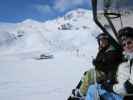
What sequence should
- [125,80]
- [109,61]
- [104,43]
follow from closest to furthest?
1. [125,80]
2. [109,61]
3. [104,43]

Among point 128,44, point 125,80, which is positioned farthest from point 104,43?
point 125,80

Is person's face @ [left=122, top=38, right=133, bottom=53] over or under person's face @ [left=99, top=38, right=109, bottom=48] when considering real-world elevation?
under

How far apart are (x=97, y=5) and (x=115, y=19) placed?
27 centimetres

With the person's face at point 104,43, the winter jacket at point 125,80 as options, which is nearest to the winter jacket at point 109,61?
the person's face at point 104,43

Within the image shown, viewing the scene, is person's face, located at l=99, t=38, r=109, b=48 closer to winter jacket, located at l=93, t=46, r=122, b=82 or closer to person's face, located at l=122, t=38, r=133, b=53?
winter jacket, located at l=93, t=46, r=122, b=82

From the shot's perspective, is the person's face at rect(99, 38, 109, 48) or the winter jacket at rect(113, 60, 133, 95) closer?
the winter jacket at rect(113, 60, 133, 95)

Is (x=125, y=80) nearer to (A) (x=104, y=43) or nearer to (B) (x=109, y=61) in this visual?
(B) (x=109, y=61)

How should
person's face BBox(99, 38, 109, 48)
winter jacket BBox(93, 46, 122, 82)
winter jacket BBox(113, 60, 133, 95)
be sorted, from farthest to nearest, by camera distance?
1. person's face BBox(99, 38, 109, 48)
2. winter jacket BBox(93, 46, 122, 82)
3. winter jacket BBox(113, 60, 133, 95)

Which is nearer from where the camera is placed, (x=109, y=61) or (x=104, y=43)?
(x=109, y=61)

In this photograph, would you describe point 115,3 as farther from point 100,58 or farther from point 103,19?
point 100,58

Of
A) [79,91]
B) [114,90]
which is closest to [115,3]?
[114,90]

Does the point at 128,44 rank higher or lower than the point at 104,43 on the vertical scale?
lower

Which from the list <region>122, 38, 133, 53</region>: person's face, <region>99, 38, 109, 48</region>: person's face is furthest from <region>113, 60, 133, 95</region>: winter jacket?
<region>99, 38, 109, 48</region>: person's face

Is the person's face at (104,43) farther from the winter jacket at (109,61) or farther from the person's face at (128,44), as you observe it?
the person's face at (128,44)
